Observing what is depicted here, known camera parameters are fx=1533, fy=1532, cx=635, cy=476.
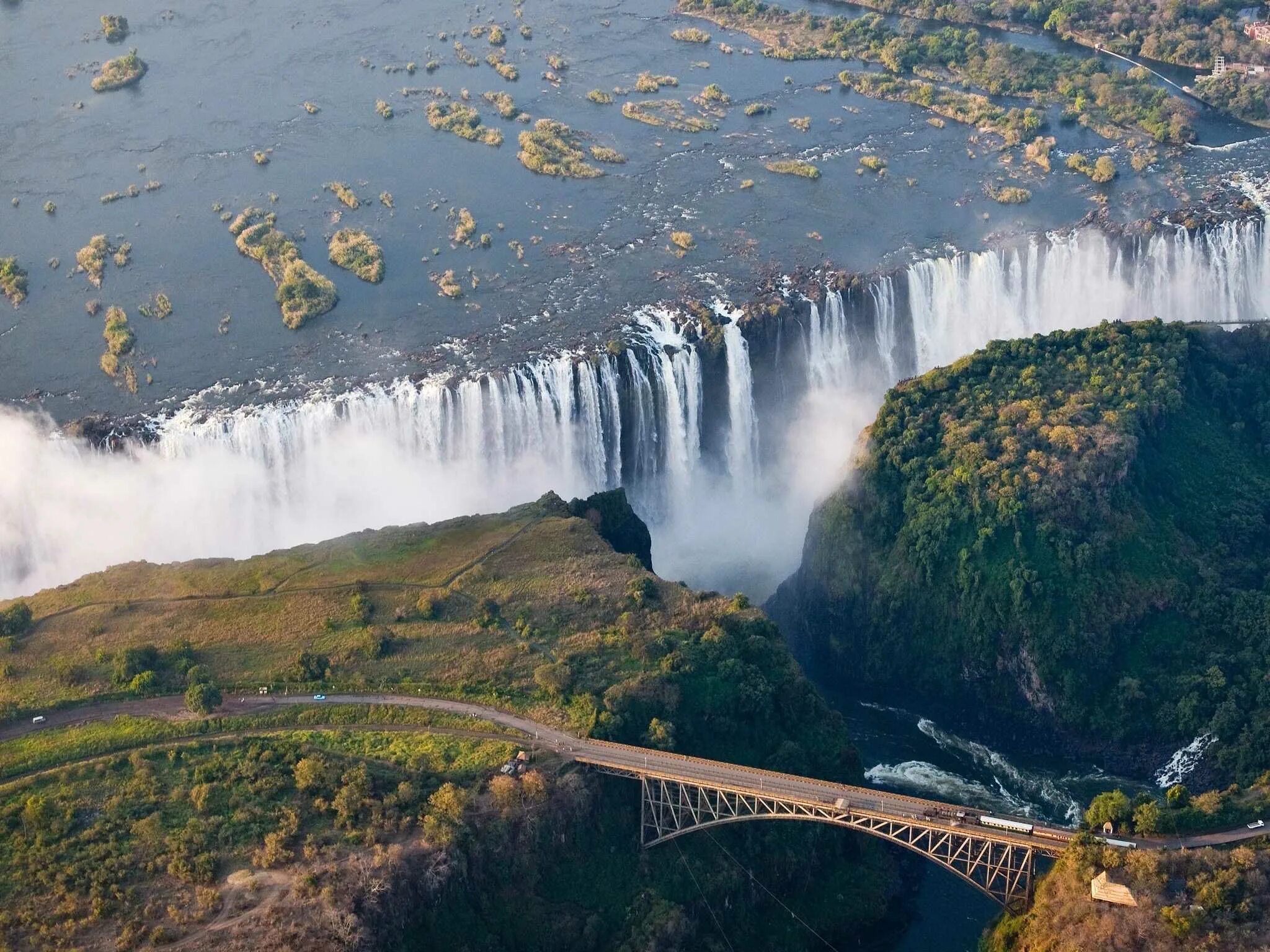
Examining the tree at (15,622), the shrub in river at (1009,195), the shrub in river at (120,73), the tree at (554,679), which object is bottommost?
the tree at (554,679)

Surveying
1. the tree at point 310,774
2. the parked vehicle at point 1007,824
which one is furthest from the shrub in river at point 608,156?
the parked vehicle at point 1007,824

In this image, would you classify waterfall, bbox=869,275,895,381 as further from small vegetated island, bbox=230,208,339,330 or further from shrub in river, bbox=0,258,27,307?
shrub in river, bbox=0,258,27,307

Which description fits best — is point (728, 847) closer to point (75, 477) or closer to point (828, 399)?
point (828, 399)

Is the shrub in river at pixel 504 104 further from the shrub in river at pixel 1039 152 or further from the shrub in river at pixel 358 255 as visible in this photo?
the shrub in river at pixel 1039 152

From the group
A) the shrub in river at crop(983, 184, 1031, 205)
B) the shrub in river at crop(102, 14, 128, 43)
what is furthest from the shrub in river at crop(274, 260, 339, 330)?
the shrub in river at crop(983, 184, 1031, 205)

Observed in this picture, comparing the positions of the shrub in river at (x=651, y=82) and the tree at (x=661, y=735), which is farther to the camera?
the shrub in river at (x=651, y=82)

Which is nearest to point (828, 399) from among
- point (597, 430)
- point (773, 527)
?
point (773, 527)

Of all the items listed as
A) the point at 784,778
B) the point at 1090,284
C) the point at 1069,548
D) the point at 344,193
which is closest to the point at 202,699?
the point at 784,778
